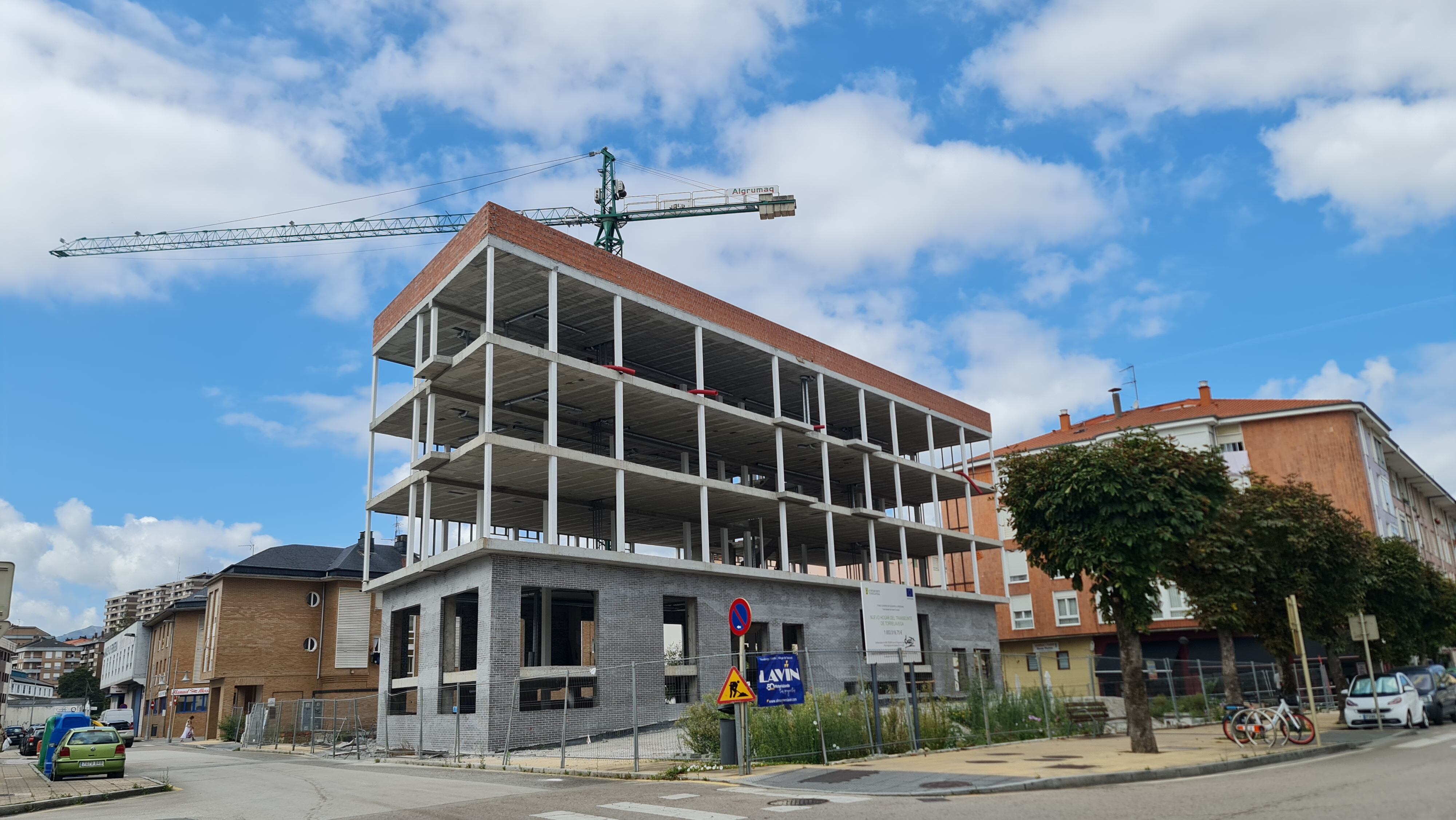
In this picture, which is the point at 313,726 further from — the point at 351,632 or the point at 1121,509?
the point at 1121,509

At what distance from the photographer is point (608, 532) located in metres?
41.7

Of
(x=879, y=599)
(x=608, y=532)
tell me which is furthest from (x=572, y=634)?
(x=879, y=599)

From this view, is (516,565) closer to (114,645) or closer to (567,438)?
(567,438)

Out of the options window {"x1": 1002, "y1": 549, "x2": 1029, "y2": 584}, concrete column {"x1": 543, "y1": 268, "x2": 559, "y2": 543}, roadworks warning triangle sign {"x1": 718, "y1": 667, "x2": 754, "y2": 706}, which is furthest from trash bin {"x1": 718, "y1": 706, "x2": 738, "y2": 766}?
window {"x1": 1002, "y1": 549, "x2": 1029, "y2": 584}

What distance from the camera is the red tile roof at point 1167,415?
53.5m

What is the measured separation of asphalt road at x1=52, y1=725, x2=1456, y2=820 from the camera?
1083cm

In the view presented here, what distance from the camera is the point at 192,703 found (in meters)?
59.9

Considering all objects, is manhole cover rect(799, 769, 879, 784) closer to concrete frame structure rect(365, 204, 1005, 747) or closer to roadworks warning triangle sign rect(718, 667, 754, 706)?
roadworks warning triangle sign rect(718, 667, 754, 706)

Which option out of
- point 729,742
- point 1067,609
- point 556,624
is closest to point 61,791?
point 729,742

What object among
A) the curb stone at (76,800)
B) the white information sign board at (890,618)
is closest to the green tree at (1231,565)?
the white information sign board at (890,618)

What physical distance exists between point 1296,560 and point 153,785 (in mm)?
29611

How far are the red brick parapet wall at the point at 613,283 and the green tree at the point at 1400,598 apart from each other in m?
21.2

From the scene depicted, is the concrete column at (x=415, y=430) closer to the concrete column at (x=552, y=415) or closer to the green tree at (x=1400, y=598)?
the concrete column at (x=552, y=415)

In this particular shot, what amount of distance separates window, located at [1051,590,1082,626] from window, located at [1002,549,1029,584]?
2.31 meters
